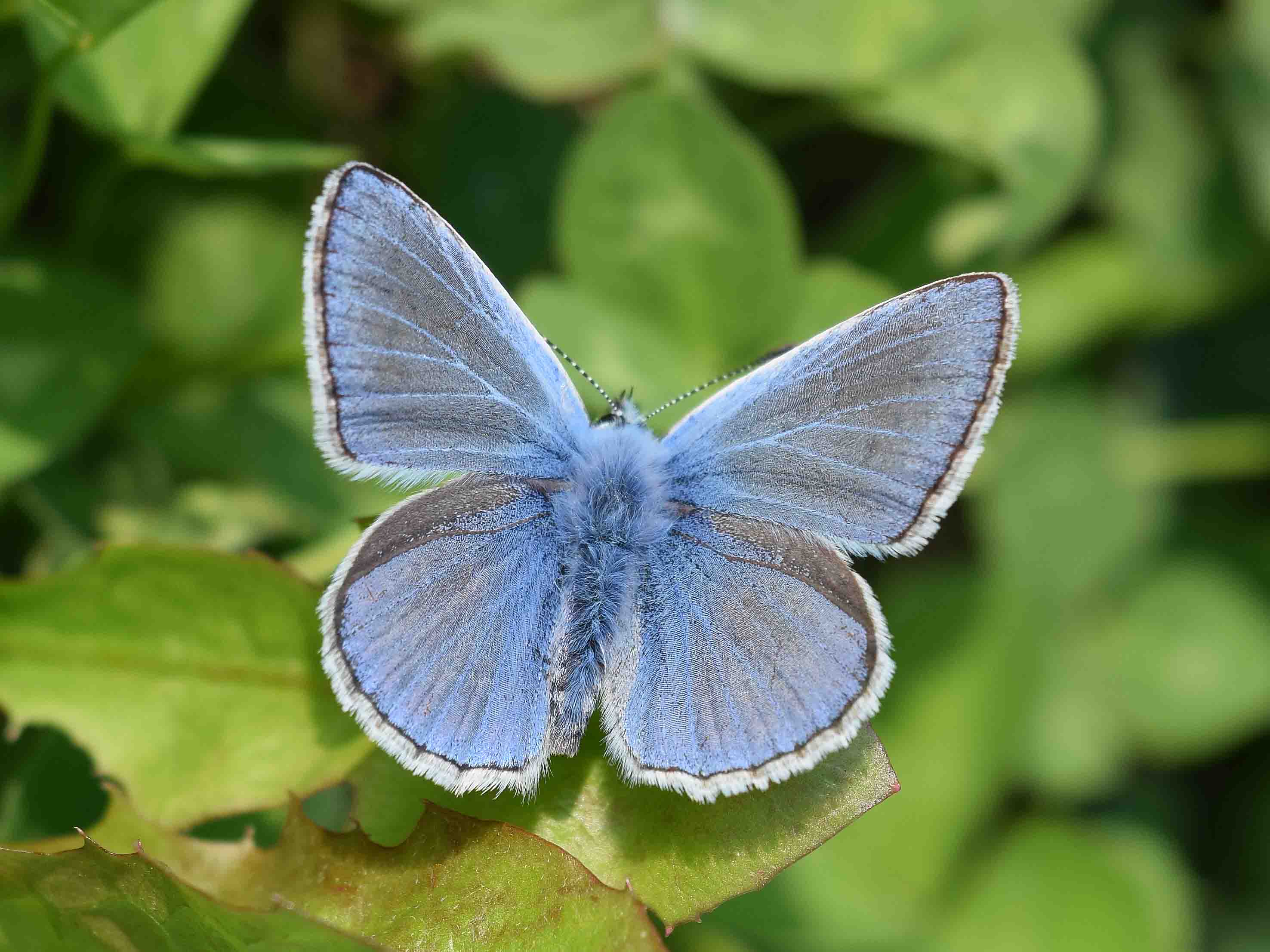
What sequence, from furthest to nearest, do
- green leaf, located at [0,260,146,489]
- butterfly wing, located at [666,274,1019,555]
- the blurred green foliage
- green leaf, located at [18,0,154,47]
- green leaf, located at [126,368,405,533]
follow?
green leaf, located at [126,368,405,533] → green leaf, located at [0,260,146,489] → the blurred green foliage → green leaf, located at [18,0,154,47] → butterfly wing, located at [666,274,1019,555]

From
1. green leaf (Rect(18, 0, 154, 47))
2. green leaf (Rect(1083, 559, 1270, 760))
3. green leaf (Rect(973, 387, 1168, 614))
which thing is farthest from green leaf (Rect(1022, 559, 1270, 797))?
green leaf (Rect(18, 0, 154, 47))

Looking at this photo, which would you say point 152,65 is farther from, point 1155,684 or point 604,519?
point 1155,684

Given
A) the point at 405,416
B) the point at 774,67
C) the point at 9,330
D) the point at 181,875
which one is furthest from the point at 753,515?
the point at 9,330

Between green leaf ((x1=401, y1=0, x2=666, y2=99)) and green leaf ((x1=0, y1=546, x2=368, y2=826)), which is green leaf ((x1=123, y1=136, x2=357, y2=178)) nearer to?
green leaf ((x1=401, y1=0, x2=666, y2=99))

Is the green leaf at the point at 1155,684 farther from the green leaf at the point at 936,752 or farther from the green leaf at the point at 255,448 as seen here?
the green leaf at the point at 255,448

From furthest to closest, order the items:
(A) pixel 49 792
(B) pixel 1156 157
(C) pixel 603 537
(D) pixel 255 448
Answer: (B) pixel 1156 157
(D) pixel 255 448
(A) pixel 49 792
(C) pixel 603 537

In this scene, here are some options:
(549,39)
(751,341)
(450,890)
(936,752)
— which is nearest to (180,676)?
(450,890)

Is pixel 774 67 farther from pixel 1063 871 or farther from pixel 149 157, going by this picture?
pixel 1063 871
